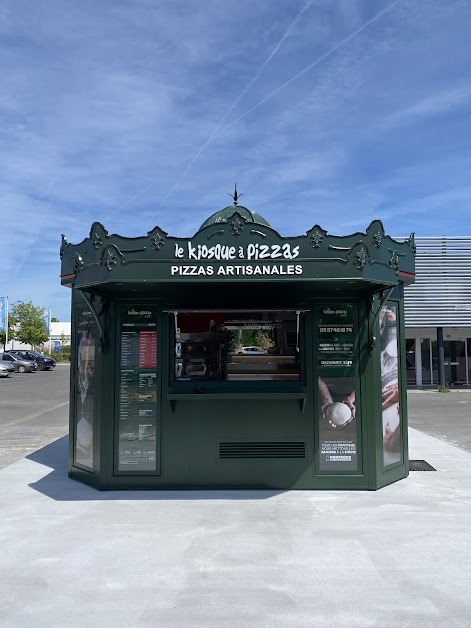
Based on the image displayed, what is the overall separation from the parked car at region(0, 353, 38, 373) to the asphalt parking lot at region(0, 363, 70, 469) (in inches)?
473

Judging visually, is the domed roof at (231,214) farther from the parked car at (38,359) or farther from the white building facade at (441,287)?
the parked car at (38,359)

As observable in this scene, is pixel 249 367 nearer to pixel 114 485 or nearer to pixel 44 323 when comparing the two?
pixel 114 485

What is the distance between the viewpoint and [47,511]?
679cm

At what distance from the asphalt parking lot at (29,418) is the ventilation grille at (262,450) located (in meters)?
4.22

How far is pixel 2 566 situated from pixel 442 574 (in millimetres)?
3831

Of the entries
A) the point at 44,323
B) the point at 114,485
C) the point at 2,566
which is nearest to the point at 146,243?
the point at 114,485

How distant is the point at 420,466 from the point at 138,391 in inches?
190

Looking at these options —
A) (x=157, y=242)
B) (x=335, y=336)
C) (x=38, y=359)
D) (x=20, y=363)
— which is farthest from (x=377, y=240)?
(x=38, y=359)

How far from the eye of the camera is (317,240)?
7230 millimetres

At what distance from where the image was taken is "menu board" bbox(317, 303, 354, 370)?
25.7 ft

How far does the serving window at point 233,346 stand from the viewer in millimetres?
7852

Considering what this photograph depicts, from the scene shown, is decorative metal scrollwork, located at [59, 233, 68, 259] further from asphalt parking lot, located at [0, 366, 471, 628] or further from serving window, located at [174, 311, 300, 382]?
asphalt parking lot, located at [0, 366, 471, 628]

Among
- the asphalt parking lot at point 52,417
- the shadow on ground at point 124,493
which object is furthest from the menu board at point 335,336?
the asphalt parking lot at point 52,417

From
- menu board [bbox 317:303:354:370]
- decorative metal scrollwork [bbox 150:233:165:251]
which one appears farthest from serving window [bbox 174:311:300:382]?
decorative metal scrollwork [bbox 150:233:165:251]
